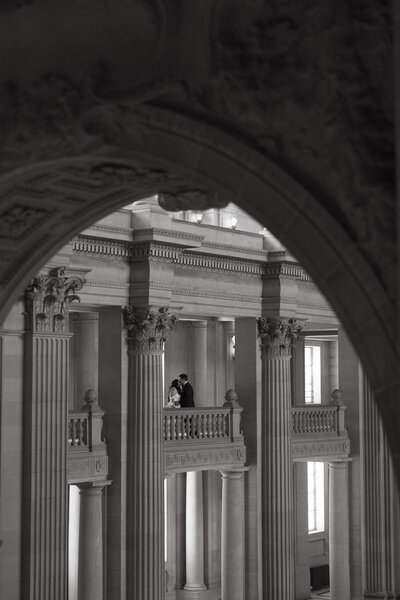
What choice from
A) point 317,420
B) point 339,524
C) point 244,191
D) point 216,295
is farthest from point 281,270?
point 244,191

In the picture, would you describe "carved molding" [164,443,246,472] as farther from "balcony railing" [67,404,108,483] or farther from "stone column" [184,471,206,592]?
"stone column" [184,471,206,592]

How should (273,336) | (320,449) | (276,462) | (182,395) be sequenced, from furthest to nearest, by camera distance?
(320,449) → (273,336) → (276,462) → (182,395)

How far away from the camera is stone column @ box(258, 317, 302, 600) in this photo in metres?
26.8

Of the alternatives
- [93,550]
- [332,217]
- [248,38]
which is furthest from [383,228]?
[93,550]

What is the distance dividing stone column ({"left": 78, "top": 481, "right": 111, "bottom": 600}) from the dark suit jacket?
4.88m

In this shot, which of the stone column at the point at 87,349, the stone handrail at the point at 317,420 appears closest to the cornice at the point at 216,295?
the stone handrail at the point at 317,420

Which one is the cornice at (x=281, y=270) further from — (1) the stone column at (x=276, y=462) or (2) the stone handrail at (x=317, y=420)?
(2) the stone handrail at (x=317, y=420)

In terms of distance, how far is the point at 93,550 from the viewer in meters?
22.0

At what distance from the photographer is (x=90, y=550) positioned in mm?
21953

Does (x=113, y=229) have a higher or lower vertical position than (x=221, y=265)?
higher

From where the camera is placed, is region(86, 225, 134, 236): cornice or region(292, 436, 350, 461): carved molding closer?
region(86, 225, 134, 236): cornice

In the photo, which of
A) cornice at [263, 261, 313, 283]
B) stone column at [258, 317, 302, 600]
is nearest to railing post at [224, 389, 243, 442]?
stone column at [258, 317, 302, 600]

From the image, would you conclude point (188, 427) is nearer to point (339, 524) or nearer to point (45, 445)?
point (45, 445)

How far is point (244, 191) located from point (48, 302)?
1352 cm
